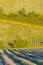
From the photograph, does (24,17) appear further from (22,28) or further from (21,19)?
(22,28)

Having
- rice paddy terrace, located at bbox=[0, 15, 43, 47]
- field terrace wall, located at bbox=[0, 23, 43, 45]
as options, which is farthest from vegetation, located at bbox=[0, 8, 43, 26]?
field terrace wall, located at bbox=[0, 23, 43, 45]

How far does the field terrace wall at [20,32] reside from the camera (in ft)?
9.75

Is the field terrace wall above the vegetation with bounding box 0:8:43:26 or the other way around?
the other way around

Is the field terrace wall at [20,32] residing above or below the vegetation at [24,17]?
below

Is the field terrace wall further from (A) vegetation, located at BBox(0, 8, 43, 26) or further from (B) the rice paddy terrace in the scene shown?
(A) vegetation, located at BBox(0, 8, 43, 26)

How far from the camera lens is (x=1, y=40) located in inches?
116

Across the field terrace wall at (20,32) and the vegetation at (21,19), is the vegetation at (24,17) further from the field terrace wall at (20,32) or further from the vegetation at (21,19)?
the field terrace wall at (20,32)

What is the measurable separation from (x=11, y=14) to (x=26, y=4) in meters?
0.31

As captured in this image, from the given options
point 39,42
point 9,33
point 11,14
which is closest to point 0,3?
point 11,14

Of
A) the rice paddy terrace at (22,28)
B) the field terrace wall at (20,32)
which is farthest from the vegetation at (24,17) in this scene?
the field terrace wall at (20,32)

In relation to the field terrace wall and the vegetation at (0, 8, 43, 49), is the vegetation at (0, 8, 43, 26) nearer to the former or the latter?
the vegetation at (0, 8, 43, 49)

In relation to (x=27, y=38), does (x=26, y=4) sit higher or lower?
higher

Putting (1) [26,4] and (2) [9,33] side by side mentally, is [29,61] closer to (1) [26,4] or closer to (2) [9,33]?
(2) [9,33]

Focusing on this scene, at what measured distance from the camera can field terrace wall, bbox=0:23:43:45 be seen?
2.97m
